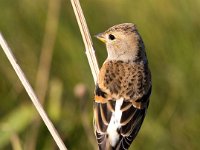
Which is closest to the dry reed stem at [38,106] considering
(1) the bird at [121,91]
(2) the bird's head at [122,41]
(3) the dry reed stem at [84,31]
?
(1) the bird at [121,91]

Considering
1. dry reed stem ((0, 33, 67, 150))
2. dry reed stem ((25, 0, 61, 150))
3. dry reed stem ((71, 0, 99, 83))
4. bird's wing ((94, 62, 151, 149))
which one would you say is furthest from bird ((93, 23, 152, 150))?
dry reed stem ((25, 0, 61, 150))

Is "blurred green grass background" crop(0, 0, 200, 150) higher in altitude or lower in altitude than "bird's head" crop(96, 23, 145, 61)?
lower

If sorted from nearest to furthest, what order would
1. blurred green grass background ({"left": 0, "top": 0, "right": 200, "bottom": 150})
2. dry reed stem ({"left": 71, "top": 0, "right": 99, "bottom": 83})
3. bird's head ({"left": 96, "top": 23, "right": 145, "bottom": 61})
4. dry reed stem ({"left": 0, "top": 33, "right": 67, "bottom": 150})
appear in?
dry reed stem ({"left": 0, "top": 33, "right": 67, "bottom": 150}) < dry reed stem ({"left": 71, "top": 0, "right": 99, "bottom": 83}) < bird's head ({"left": 96, "top": 23, "right": 145, "bottom": 61}) < blurred green grass background ({"left": 0, "top": 0, "right": 200, "bottom": 150})

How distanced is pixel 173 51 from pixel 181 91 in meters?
0.33

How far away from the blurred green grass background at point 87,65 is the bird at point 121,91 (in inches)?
18.6

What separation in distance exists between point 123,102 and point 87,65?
49.0 inches

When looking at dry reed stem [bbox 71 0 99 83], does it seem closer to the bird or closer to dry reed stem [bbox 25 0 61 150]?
the bird

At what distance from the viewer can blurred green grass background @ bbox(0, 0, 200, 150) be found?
623 cm

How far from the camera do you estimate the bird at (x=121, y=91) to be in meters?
5.10

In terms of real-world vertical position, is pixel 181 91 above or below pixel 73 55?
below

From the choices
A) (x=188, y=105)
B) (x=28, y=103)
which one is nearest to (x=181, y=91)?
(x=188, y=105)

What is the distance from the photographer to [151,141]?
632 centimetres

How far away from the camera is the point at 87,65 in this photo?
652 centimetres

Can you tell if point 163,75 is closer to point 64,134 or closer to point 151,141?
point 151,141
